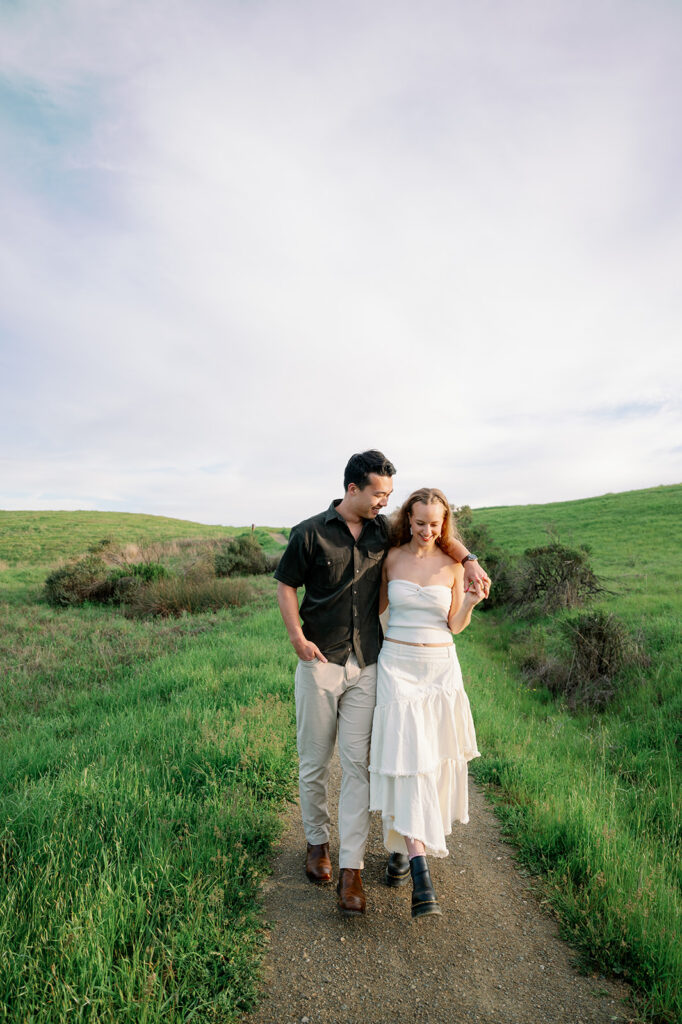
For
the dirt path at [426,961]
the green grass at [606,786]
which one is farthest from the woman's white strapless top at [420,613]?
the green grass at [606,786]

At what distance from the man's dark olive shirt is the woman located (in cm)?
19

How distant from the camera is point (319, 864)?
384cm

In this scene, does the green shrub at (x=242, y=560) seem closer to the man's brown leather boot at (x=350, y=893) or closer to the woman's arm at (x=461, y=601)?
the woman's arm at (x=461, y=601)

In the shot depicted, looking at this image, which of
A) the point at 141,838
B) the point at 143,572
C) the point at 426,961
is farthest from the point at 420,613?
the point at 143,572

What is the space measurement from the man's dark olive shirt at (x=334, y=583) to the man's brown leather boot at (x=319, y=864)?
133 centimetres

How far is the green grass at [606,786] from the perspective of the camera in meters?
3.23

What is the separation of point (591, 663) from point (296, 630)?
27.0ft

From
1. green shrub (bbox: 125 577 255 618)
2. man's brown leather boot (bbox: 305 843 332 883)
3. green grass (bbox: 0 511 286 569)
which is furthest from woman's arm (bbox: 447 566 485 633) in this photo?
green grass (bbox: 0 511 286 569)

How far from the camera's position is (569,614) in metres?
13.1

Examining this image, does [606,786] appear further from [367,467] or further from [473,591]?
[367,467]

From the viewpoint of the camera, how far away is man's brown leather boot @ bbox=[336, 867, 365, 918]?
345cm

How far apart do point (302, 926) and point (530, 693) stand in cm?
744

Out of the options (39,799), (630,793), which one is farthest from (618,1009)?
(39,799)

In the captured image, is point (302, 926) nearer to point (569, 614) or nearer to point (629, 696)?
point (629, 696)
